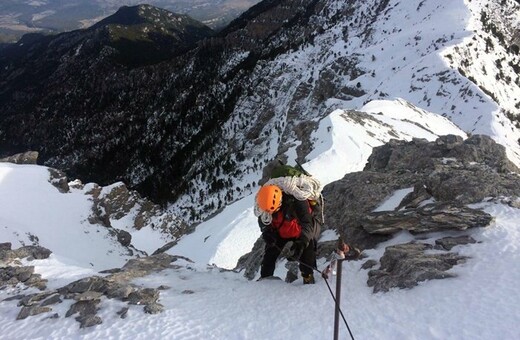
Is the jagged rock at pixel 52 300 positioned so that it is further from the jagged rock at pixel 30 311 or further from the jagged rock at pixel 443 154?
the jagged rock at pixel 443 154

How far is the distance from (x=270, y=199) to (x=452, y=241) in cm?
473

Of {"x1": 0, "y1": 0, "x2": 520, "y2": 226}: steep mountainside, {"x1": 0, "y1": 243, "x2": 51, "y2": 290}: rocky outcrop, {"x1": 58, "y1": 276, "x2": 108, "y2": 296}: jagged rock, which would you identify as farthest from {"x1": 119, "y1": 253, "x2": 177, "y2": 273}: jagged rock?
{"x1": 0, "y1": 0, "x2": 520, "y2": 226}: steep mountainside

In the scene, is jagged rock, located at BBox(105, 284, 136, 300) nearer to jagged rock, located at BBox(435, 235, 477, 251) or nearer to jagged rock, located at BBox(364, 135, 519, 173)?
jagged rock, located at BBox(435, 235, 477, 251)

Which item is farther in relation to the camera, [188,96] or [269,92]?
[188,96]

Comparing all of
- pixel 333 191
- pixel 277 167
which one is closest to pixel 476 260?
pixel 277 167

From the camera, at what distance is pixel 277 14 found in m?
200

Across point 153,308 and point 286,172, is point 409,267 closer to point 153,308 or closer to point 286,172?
point 286,172

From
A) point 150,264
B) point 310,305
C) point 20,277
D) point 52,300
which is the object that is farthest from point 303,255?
point 20,277

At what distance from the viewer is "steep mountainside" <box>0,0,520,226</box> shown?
229 feet

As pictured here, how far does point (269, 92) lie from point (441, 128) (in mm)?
87981

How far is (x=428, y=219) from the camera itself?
11586mm

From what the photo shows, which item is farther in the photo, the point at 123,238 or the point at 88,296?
the point at 123,238

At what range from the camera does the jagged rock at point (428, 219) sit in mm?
10859

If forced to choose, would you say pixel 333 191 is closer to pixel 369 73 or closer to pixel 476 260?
pixel 476 260
